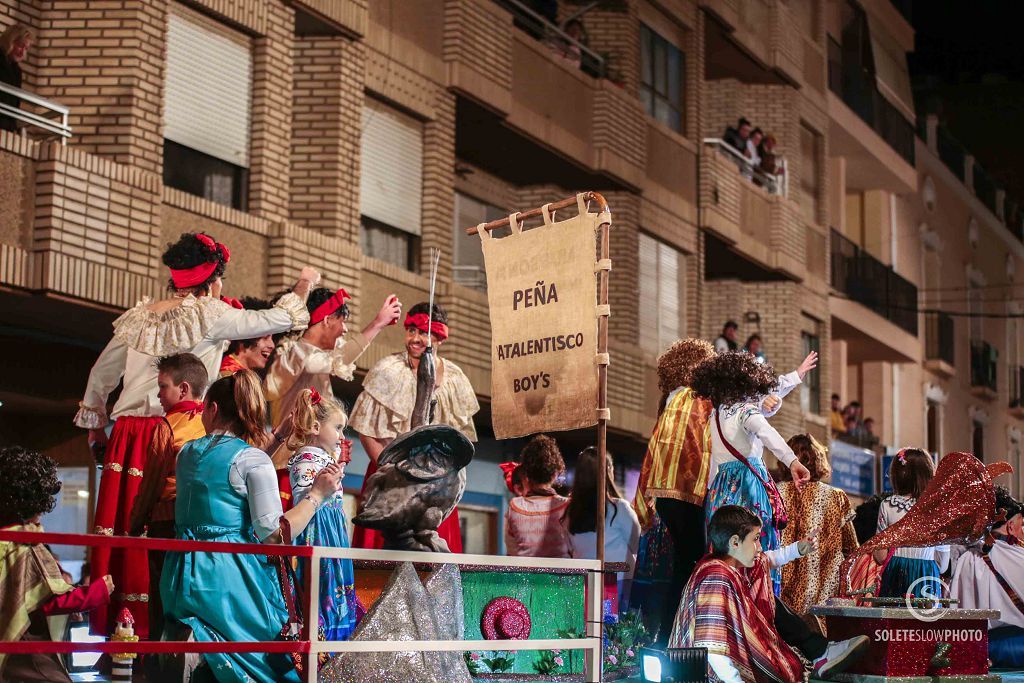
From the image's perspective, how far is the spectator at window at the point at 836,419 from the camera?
3250 cm

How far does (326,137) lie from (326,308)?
290 inches

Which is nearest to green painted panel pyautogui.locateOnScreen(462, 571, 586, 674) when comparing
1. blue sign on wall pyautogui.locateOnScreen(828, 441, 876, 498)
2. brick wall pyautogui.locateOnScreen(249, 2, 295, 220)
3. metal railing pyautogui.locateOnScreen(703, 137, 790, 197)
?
brick wall pyautogui.locateOnScreen(249, 2, 295, 220)

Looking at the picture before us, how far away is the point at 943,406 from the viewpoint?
41.1 m

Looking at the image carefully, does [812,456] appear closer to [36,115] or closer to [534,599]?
[534,599]

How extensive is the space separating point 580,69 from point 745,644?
15.6 meters

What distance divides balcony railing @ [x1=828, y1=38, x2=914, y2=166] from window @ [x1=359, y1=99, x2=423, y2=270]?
16790 millimetres

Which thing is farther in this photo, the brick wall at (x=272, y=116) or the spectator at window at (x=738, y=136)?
the spectator at window at (x=738, y=136)

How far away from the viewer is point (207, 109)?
55.3 ft

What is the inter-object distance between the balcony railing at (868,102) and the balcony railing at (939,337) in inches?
155

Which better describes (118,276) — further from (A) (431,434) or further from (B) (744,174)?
(B) (744,174)

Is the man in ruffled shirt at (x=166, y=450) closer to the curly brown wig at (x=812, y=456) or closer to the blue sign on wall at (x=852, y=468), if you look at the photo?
the curly brown wig at (x=812, y=456)

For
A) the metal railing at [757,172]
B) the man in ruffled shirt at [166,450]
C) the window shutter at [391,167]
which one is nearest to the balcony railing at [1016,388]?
the metal railing at [757,172]

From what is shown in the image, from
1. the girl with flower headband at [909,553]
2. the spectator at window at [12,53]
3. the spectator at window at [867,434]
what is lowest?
the girl with flower headband at [909,553]

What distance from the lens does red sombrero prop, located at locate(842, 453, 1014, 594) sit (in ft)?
34.3
